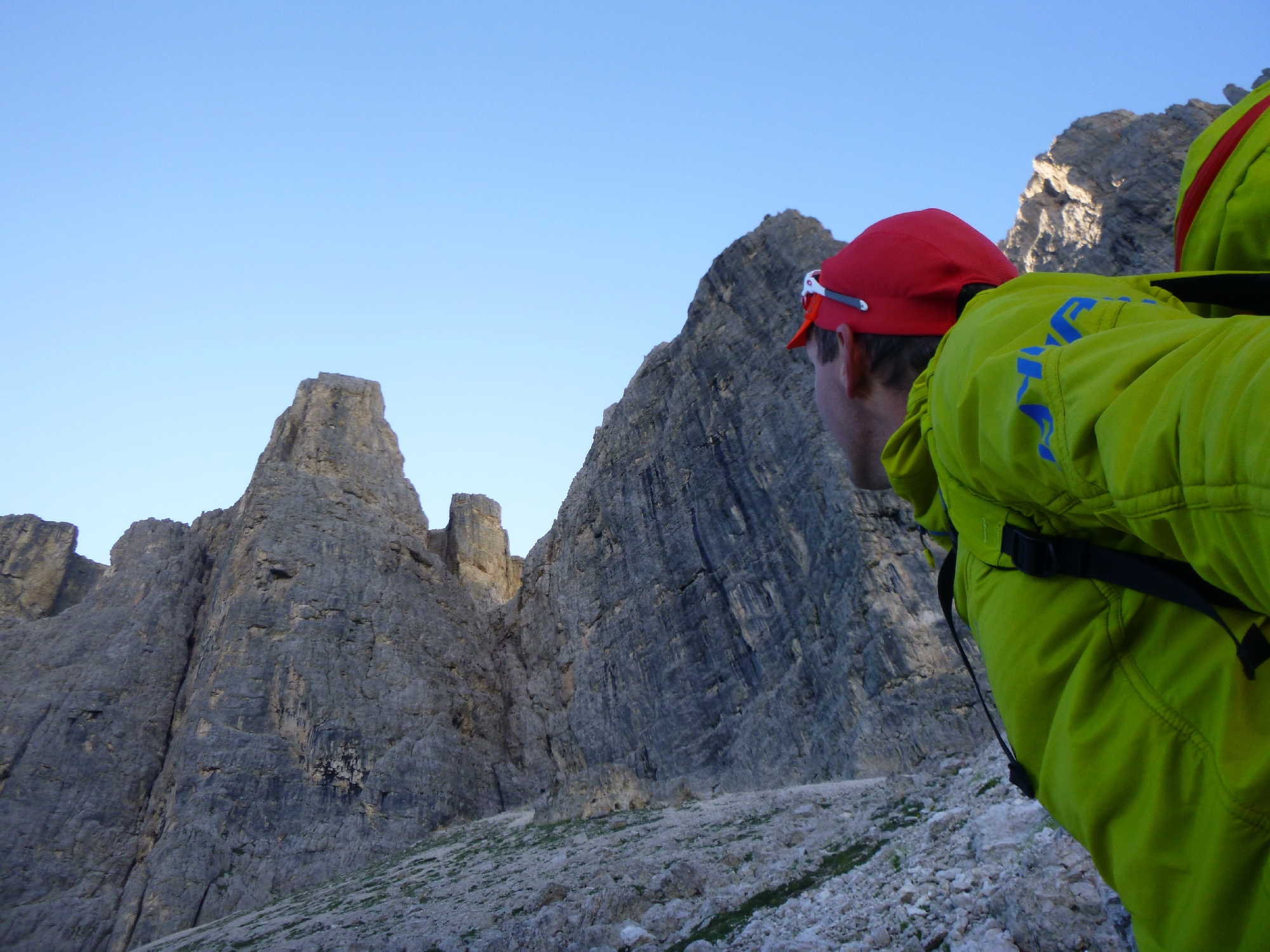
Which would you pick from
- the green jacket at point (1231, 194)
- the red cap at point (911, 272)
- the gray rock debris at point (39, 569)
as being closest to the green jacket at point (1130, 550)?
the green jacket at point (1231, 194)

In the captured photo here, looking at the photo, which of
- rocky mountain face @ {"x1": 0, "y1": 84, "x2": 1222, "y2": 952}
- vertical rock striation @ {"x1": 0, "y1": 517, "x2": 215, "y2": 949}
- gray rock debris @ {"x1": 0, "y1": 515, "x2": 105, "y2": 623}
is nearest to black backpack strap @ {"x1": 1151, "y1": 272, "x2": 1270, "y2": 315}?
rocky mountain face @ {"x1": 0, "y1": 84, "x2": 1222, "y2": 952}

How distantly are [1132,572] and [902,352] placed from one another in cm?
107

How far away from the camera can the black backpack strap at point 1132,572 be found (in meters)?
1.07

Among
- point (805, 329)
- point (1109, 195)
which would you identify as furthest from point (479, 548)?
point (805, 329)

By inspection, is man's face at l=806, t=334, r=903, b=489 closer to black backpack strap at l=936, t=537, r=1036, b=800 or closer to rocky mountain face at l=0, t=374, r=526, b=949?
black backpack strap at l=936, t=537, r=1036, b=800

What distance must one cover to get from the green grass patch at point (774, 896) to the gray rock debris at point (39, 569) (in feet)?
169

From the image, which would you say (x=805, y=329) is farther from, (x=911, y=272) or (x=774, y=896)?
(x=774, y=896)

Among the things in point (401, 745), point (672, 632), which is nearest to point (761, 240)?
point (672, 632)

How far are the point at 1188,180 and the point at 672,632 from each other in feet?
88.1

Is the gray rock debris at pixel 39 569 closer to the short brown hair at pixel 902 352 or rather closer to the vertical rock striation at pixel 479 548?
the vertical rock striation at pixel 479 548

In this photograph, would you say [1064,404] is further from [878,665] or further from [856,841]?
[878,665]

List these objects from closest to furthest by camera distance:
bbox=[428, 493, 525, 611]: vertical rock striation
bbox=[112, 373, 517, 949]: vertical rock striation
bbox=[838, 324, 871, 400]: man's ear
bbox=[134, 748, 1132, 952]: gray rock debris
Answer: bbox=[838, 324, 871, 400]: man's ear, bbox=[134, 748, 1132, 952]: gray rock debris, bbox=[112, 373, 517, 949]: vertical rock striation, bbox=[428, 493, 525, 611]: vertical rock striation

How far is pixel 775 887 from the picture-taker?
9070 millimetres

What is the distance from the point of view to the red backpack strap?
1412mm
